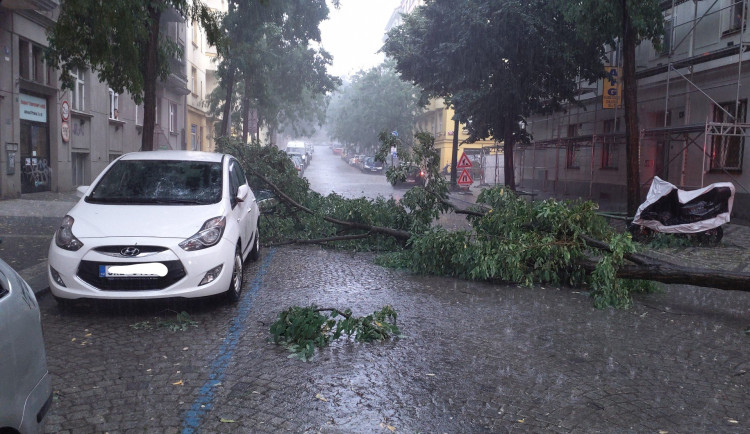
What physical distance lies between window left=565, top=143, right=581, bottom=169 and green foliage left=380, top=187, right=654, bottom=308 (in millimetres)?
20364

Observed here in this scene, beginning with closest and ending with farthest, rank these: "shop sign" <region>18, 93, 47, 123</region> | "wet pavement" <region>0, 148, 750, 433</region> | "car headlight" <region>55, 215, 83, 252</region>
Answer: "wet pavement" <region>0, 148, 750, 433</region>, "car headlight" <region>55, 215, 83, 252</region>, "shop sign" <region>18, 93, 47, 123</region>

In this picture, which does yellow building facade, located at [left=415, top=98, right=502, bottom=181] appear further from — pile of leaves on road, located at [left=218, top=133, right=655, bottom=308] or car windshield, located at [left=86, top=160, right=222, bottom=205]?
car windshield, located at [left=86, top=160, right=222, bottom=205]

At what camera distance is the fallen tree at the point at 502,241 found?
7.57m

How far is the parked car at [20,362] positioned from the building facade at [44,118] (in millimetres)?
12132

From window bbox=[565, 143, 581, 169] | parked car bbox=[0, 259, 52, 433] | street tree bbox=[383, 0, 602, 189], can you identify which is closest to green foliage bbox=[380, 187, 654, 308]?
parked car bbox=[0, 259, 52, 433]

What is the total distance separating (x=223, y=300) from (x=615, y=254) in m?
4.56

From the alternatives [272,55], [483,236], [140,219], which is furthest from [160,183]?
[272,55]

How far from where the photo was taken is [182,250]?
609 cm

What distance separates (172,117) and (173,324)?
32.8 metres

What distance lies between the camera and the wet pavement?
3.99 metres

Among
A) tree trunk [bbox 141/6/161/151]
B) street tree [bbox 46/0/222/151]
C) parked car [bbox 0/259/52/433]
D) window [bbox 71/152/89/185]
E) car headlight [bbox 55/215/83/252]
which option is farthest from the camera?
window [bbox 71/152/89/185]

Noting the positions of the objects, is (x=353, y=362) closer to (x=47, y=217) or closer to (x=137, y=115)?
(x=47, y=217)

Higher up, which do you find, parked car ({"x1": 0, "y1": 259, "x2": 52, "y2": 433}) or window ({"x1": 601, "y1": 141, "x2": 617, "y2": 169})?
window ({"x1": 601, "y1": 141, "x2": 617, "y2": 169})

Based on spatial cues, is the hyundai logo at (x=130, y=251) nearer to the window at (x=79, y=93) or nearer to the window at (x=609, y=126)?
the window at (x=79, y=93)
